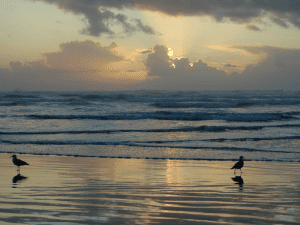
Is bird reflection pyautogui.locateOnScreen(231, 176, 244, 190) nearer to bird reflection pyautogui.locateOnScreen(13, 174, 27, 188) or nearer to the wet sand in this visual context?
the wet sand

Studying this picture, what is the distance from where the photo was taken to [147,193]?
7367 mm

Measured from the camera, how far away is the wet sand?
5565 millimetres

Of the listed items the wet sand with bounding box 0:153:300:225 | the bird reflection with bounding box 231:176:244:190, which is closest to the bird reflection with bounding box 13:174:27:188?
the wet sand with bounding box 0:153:300:225

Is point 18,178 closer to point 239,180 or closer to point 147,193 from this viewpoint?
point 147,193

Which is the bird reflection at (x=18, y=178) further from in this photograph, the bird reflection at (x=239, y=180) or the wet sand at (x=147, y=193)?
the bird reflection at (x=239, y=180)

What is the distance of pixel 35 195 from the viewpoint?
7.09 meters

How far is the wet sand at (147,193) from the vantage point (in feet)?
18.3

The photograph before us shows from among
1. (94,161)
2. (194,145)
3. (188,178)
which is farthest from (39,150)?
(188,178)

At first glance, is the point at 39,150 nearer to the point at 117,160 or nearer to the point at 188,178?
the point at 117,160

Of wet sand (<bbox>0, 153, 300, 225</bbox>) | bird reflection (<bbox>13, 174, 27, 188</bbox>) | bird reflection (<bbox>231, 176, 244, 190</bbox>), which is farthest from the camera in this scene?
bird reflection (<bbox>13, 174, 27, 188</bbox>)

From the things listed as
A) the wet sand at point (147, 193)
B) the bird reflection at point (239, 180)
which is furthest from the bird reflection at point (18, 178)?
the bird reflection at point (239, 180)

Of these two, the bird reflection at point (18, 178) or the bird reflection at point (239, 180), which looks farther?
the bird reflection at point (18, 178)

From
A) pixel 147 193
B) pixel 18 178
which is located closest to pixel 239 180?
pixel 147 193

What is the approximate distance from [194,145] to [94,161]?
5.45 m
